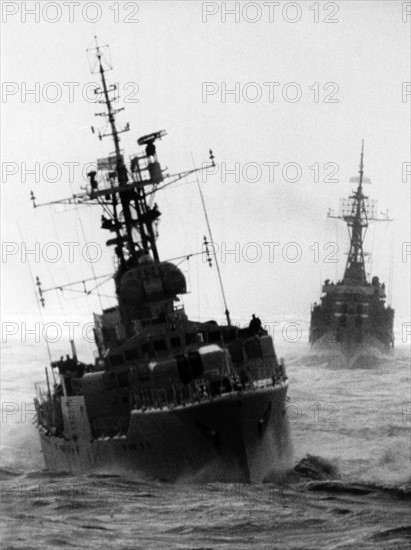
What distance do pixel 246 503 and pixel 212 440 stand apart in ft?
17.4

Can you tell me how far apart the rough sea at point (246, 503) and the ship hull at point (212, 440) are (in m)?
0.54

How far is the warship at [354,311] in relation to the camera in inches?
4705

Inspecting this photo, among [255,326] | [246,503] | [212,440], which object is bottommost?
[246,503]

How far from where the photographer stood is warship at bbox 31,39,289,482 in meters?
41.2

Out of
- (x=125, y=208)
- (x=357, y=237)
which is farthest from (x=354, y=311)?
(x=125, y=208)

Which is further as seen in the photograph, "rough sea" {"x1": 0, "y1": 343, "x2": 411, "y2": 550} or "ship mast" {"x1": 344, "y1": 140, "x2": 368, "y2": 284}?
"ship mast" {"x1": 344, "y1": 140, "x2": 368, "y2": 284}

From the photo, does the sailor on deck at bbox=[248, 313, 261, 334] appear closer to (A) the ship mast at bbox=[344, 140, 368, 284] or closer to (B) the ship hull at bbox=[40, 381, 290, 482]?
(B) the ship hull at bbox=[40, 381, 290, 482]

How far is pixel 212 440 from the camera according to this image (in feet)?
135

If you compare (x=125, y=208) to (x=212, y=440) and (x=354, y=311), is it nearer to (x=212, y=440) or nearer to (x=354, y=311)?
(x=212, y=440)

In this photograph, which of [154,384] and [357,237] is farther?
[357,237]

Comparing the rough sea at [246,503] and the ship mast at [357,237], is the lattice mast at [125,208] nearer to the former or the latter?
the rough sea at [246,503]

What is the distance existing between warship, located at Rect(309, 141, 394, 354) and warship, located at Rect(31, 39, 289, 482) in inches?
2669

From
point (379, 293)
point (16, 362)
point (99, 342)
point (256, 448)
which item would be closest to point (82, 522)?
point (256, 448)

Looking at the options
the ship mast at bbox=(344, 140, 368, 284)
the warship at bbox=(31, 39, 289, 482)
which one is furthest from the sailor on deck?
the ship mast at bbox=(344, 140, 368, 284)
